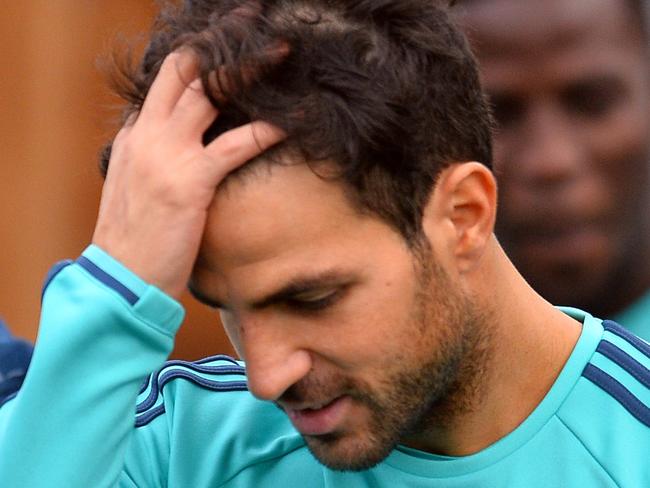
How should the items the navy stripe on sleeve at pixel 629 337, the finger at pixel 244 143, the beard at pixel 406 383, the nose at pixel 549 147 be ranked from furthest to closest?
the nose at pixel 549 147 < the navy stripe on sleeve at pixel 629 337 < the beard at pixel 406 383 < the finger at pixel 244 143

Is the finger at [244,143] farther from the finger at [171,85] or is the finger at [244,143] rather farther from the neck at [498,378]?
the neck at [498,378]

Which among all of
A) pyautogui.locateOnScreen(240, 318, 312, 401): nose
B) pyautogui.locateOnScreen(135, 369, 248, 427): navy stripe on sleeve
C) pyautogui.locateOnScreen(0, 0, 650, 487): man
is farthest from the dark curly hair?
pyautogui.locateOnScreen(135, 369, 248, 427): navy stripe on sleeve

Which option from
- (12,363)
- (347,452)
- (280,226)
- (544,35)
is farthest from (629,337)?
(544,35)

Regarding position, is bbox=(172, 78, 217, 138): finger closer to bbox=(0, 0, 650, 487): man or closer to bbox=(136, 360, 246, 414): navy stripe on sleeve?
bbox=(0, 0, 650, 487): man

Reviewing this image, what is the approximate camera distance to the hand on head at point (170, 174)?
232cm

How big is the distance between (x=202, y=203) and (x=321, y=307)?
0.79ft

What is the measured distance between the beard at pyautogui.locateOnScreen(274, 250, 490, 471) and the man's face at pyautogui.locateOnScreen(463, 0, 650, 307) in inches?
46.2

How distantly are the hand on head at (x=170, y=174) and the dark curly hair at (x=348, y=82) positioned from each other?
34 millimetres

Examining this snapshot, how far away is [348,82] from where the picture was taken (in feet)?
7.74

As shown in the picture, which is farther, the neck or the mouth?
the neck

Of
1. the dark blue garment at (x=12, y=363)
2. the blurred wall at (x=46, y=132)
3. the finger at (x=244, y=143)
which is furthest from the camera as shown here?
the blurred wall at (x=46, y=132)

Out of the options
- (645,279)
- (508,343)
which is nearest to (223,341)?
(645,279)

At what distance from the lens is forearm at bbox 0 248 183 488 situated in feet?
7.66

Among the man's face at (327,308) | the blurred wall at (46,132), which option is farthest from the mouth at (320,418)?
the blurred wall at (46,132)
